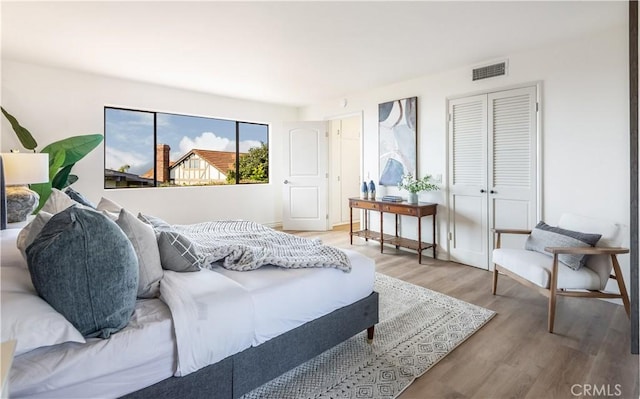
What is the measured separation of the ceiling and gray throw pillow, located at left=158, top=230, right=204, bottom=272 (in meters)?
1.85

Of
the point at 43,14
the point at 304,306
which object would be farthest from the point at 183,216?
the point at 304,306

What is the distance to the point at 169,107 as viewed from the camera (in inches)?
197

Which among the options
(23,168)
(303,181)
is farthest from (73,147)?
(303,181)

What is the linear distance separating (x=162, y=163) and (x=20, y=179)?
8.23 feet

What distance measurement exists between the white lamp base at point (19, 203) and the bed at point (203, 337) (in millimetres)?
1050

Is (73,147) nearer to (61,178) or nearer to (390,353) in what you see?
(61,178)

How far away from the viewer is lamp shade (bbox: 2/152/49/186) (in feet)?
8.93

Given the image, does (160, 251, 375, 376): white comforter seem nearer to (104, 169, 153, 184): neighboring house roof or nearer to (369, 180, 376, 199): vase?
(369, 180, 376, 199): vase

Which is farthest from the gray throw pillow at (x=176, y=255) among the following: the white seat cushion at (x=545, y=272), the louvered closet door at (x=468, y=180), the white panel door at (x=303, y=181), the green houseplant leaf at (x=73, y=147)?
the white panel door at (x=303, y=181)

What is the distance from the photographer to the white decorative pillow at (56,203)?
2.32 m

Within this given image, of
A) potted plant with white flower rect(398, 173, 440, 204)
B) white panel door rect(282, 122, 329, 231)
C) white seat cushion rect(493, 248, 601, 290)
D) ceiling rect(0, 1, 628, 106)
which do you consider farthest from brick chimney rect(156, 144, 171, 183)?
white seat cushion rect(493, 248, 601, 290)

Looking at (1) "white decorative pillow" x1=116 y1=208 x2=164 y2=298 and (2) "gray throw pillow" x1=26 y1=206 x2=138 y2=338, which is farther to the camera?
(1) "white decorative pillow" x1=116 y1=208 x2=164 y2=298

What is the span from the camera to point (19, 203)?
2.74 m

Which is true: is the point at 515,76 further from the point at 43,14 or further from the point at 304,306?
the point at 43,14
